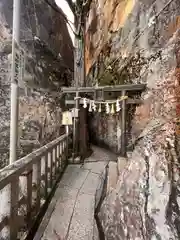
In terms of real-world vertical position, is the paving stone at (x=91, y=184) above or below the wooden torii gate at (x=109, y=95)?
below

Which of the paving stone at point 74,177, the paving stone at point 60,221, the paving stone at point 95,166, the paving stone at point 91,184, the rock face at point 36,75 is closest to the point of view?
the paving stone at point 60,221

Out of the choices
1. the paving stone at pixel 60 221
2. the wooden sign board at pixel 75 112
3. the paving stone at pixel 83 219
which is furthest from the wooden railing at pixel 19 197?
the wooden sign board at pixel 75 112

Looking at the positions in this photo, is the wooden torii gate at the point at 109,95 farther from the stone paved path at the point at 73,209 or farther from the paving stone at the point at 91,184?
the stone paved path at the point at 73,209

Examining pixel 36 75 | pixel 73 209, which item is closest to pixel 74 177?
pixel 73 209

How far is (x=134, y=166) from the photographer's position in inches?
151

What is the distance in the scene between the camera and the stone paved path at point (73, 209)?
333 cm

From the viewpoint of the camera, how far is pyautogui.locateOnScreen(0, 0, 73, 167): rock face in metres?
11.5

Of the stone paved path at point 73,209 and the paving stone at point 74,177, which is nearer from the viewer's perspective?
the stone paved path at point 73,209

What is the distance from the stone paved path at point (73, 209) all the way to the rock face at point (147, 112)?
374 mm

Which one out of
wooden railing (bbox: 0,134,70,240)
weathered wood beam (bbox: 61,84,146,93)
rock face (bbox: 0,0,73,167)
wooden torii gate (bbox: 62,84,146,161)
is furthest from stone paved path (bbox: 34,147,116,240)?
rock face (bbox: 0,0,73,167)

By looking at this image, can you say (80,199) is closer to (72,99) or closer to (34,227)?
(34,227)

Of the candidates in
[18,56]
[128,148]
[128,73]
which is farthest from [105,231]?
[128,73]

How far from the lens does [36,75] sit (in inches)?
523

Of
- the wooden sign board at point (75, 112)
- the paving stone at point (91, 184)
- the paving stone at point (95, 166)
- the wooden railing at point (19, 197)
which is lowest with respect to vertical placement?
the paving stone at point (91, 184)
